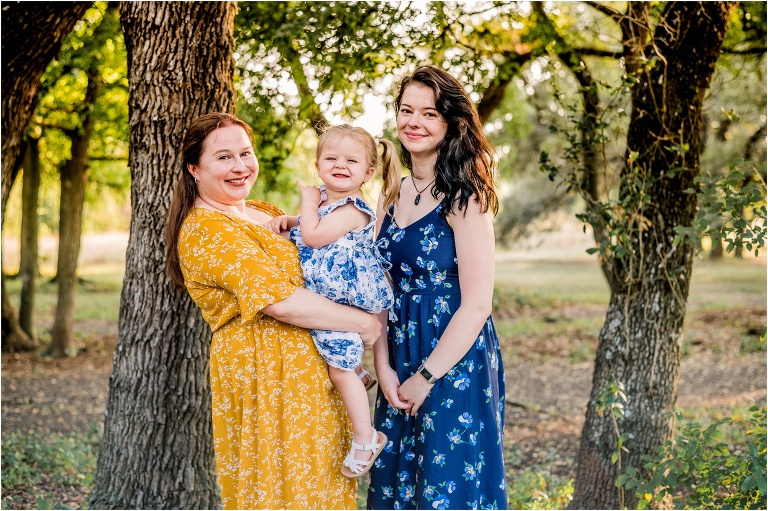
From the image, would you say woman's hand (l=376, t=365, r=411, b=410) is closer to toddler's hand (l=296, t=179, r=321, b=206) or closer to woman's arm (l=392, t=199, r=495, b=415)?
woman's arm (l=392, t=199, r=495, b=415)

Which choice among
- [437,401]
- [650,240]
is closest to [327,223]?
[437,401]

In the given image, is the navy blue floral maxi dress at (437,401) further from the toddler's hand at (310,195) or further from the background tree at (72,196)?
the background tree at (72,196)

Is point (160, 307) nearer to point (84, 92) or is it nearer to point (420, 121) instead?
point (420, 121)

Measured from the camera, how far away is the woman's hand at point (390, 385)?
255 centimetres

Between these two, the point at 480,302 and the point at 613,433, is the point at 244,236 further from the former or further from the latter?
the point at 613,433

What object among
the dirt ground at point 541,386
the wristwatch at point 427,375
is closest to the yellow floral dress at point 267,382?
the wristwatch at point 427,375

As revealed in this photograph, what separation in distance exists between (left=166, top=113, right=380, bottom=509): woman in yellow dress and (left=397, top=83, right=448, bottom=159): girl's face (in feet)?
1.93

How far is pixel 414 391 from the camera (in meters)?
2.49

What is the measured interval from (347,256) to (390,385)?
505 mm

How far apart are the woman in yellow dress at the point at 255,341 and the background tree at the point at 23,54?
7.05 ft

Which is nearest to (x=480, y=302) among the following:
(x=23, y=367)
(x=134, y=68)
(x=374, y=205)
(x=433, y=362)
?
(x=433, y=362)

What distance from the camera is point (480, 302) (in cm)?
240

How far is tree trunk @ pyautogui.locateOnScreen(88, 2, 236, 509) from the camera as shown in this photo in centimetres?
362

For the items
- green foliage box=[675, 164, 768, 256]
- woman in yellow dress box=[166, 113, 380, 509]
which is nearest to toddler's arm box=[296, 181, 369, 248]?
woman in yellow dress box=[166, 113, 380, 509]
